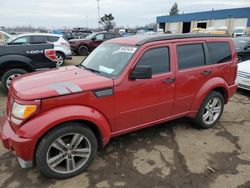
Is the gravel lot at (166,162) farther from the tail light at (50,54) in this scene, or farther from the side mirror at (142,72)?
the tail light at (50,54)

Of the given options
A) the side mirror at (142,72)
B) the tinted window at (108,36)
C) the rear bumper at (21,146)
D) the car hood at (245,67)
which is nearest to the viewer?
the rear bumper at (21,146)

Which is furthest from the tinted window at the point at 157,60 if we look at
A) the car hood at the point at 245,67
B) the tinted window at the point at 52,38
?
the tinted window at the point at 52,38

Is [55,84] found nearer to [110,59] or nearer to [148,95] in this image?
[110,59]

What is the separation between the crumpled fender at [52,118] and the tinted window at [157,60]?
1129 millimetres

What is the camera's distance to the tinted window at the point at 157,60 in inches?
141

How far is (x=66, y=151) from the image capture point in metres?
3.08

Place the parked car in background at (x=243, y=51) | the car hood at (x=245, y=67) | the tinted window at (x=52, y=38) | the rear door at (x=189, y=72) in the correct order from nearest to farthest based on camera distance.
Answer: the rear door at (x=189, y=72) < the car hood at (x=245, y=67) < the parked car in background at (x=243, y=51) < the tinted window at (x=52, y=38)

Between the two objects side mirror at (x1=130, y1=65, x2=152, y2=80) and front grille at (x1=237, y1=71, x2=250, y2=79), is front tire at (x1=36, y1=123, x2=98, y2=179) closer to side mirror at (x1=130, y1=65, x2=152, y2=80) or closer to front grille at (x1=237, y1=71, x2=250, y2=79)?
side mirror at (x1=130, y1=65, x2=152, y2=80)

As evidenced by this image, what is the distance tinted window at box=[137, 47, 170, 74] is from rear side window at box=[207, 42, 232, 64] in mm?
1112

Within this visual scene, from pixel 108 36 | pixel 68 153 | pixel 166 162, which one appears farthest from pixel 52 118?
pixel 108 36

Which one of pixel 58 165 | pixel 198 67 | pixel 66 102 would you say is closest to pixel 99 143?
pixel 58 165

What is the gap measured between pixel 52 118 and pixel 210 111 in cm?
320

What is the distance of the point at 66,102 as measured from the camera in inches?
114

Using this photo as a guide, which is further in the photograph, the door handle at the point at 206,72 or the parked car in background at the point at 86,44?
the parked car in background at the point at 86,44
